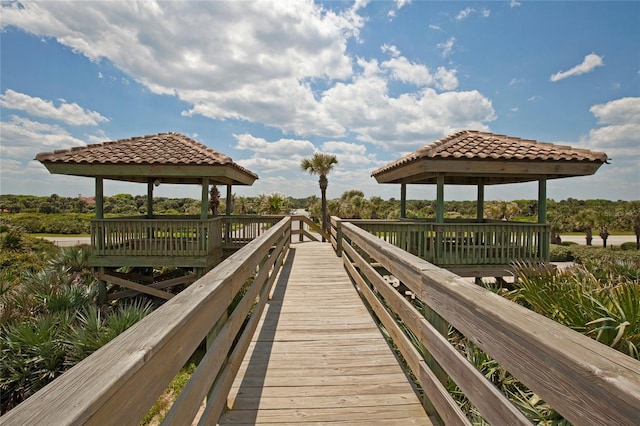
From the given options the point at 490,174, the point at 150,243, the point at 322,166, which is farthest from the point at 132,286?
the point at 322,166

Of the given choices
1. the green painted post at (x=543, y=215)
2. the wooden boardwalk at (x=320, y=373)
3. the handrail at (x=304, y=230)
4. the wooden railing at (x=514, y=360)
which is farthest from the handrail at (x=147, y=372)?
the handrail at (x=304, y=230)

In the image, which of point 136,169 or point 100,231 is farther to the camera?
point 100,231

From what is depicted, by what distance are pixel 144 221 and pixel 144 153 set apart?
191 cm

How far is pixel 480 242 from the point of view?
24.9 feet

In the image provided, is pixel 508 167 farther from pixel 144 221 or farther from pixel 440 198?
pixel 144 221

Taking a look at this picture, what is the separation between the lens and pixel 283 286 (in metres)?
5.24

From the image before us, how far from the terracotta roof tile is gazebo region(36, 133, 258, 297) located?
211 inches

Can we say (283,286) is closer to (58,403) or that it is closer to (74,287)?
(58,403)

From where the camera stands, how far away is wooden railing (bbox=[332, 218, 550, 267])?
7.55m

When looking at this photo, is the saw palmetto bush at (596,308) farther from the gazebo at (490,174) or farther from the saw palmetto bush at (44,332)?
the saw palmetto bush at (44,332)

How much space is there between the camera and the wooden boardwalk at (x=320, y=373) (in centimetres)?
210

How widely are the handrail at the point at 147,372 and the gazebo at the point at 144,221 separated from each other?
6.81 metres

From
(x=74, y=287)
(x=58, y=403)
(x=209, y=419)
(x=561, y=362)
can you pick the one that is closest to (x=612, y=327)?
(x=561, y=362)

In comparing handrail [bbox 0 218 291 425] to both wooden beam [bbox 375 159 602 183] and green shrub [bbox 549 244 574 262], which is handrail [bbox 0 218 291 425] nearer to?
wooden beam [bbox 375 159 602 183]
